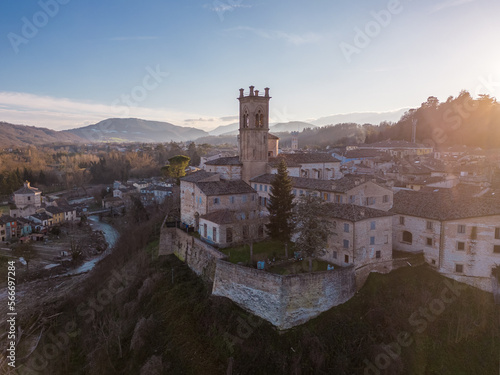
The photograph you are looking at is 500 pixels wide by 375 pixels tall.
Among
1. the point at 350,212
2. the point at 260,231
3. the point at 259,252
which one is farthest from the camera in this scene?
the point at 260,231

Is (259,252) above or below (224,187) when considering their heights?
below

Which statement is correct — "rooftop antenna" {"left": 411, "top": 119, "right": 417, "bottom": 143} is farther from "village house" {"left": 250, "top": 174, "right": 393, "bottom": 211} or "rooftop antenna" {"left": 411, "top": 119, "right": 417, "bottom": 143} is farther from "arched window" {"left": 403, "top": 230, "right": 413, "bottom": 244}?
"arched window" {"left": 403, "top": 230, "right": 413, "bottom": 244}

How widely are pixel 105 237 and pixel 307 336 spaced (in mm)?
42406

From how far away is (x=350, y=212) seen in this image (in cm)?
2147

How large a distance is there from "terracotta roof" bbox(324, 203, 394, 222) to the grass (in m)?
4.34

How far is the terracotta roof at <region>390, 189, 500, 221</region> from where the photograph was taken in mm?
22031

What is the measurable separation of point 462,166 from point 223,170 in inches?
1319

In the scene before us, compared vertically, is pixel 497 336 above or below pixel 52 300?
above

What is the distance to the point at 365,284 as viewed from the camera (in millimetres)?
21203

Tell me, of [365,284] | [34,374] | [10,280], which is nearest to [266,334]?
[365,284]

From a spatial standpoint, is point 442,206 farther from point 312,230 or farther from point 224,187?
point 224,187

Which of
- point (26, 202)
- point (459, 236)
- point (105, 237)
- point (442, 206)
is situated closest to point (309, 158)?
point (442, 206)

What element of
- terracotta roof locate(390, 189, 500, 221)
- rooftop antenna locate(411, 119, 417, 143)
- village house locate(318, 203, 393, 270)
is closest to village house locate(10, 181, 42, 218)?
village house locate(318, 203, 393, 270)

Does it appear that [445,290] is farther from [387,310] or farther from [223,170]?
[223,170]
